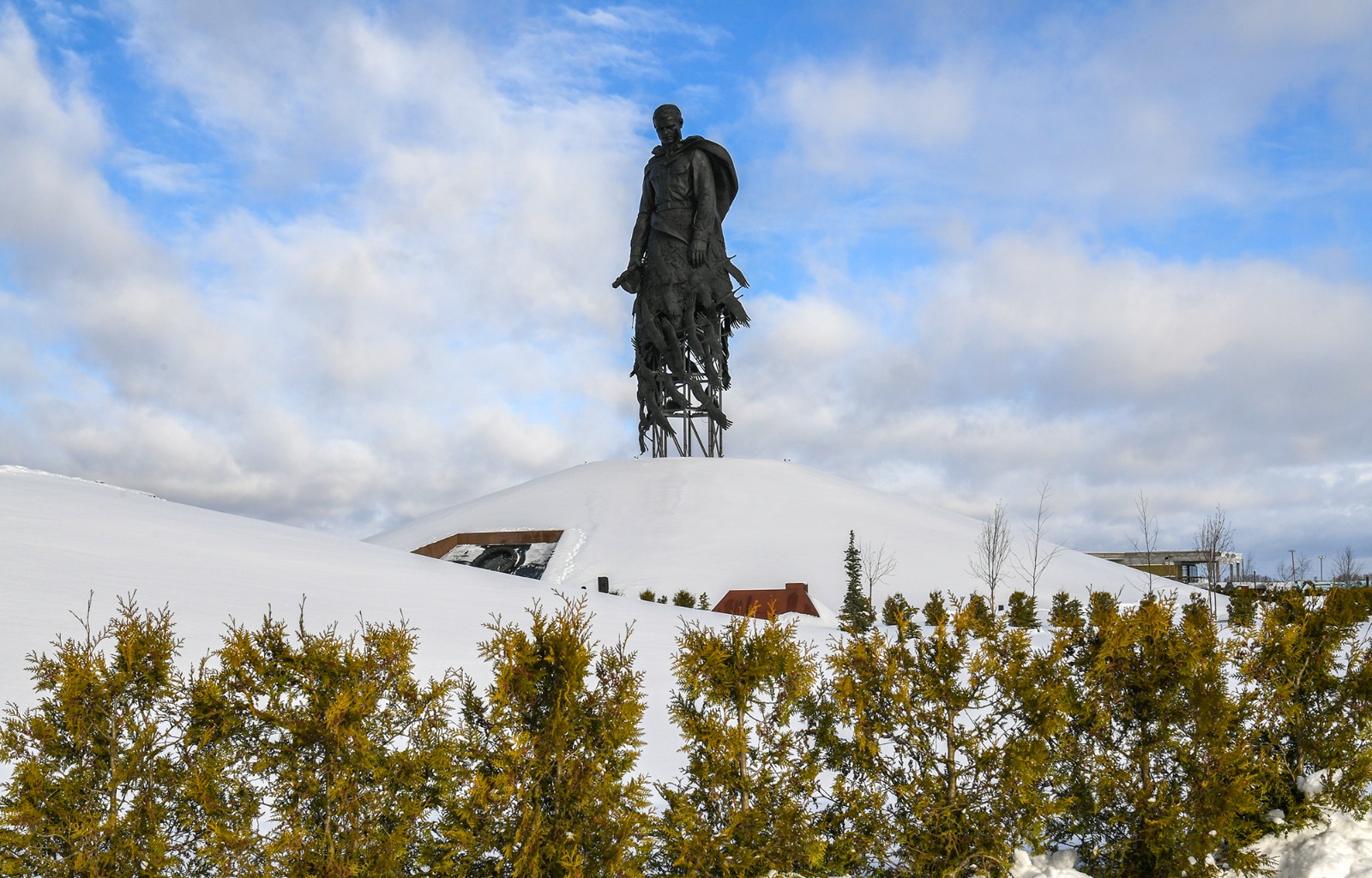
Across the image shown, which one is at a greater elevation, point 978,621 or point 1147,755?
point 978,621

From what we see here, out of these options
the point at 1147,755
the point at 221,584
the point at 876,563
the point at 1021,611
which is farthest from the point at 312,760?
the point at 876,563

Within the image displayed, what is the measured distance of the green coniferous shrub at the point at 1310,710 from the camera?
568cm

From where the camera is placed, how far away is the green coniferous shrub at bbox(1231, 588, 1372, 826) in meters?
5.68

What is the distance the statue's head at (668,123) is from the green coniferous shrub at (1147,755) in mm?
26669

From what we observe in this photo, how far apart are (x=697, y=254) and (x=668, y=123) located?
430 cm

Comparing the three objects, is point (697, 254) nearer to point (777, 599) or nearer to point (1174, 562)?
point (777, 599)

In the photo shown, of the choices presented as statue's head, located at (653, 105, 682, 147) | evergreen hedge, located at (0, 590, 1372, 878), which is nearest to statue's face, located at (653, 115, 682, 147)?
statue's head, located at (653, 105, 682, 147)

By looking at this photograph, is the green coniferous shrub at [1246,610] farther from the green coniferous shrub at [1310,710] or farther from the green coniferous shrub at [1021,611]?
the green coniferous shrub at [1021,611]

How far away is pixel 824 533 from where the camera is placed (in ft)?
81.2

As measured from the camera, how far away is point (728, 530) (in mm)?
24828

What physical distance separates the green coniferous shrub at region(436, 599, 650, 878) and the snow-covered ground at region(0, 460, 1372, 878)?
6.68 ft

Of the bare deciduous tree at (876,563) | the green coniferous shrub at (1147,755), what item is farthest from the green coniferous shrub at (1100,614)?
the bare deciduous tree at (876,563)

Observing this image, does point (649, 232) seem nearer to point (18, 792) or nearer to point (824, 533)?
point (824, 533)

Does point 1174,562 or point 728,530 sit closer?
point 728,530
